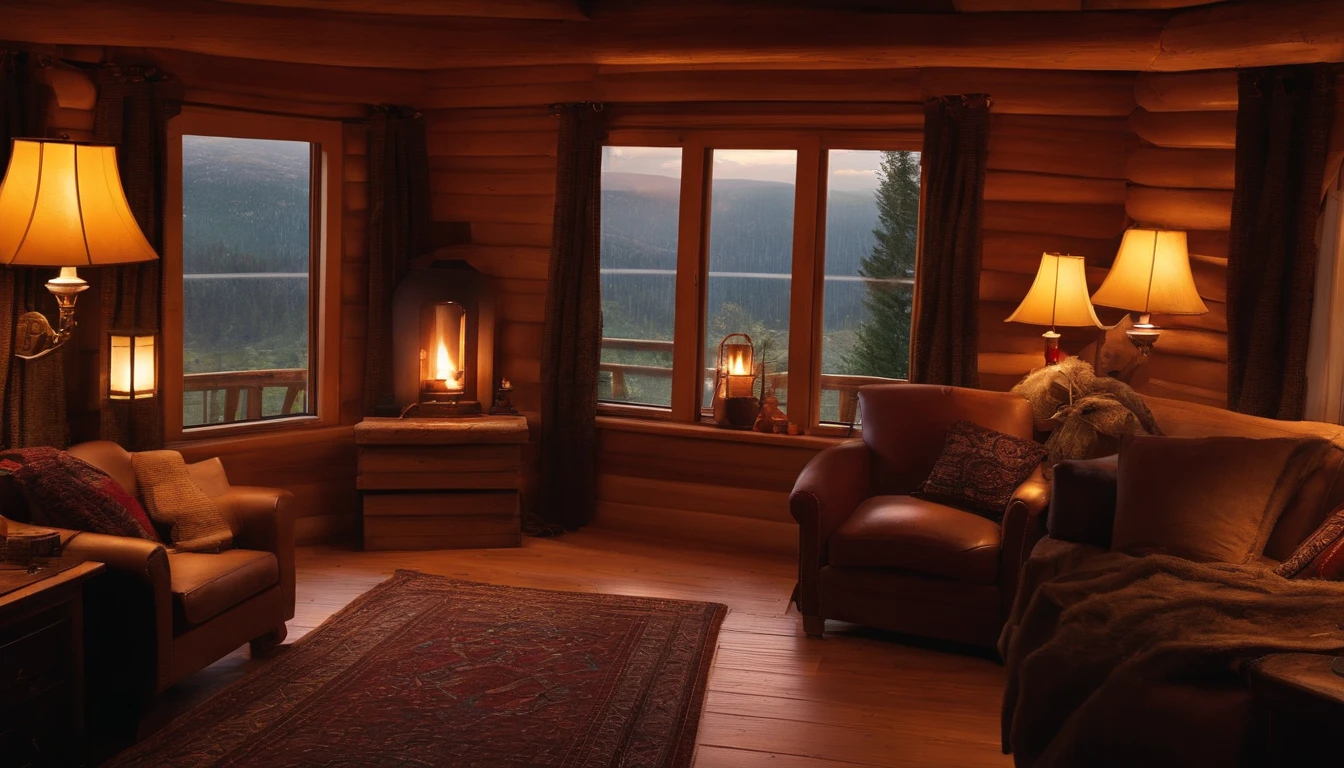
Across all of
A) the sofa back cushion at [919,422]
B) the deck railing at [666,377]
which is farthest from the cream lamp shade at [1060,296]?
the deck railing at [666,377]

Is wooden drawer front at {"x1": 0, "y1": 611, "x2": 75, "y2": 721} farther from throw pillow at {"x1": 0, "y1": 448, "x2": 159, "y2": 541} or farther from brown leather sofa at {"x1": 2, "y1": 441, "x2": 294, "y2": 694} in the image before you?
throw pillow at {"x1": 0, "y1": 448, "x2": 159, "y2": 541}

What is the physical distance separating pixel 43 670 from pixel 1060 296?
4.16 metres

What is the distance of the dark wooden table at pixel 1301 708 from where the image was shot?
2.54 metres

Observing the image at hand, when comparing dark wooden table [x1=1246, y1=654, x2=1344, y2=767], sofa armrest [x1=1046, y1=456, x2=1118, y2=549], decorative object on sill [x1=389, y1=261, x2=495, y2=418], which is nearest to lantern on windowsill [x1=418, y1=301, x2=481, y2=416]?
decorative object on sill [x1=389, y1=261, x2=495, y2=418]

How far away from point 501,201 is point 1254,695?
493 centimetres

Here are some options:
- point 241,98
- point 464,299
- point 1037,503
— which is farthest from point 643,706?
point 241,98

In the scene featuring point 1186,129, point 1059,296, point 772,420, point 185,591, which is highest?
point 1186,129

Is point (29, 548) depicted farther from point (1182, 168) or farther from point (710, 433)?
point (1182, 168)

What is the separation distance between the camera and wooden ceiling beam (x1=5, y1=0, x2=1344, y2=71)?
4672 mm

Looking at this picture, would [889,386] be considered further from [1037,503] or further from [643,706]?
[643,706]

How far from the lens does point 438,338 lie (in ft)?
20.8

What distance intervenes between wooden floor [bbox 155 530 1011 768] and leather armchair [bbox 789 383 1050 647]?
162 millimetres

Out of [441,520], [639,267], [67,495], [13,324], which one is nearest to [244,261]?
[13,324]

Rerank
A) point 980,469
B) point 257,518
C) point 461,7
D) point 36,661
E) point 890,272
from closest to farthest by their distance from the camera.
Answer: point 36,661 < point 257,518 < point 980,469 < point 461,7 < point 890,272
